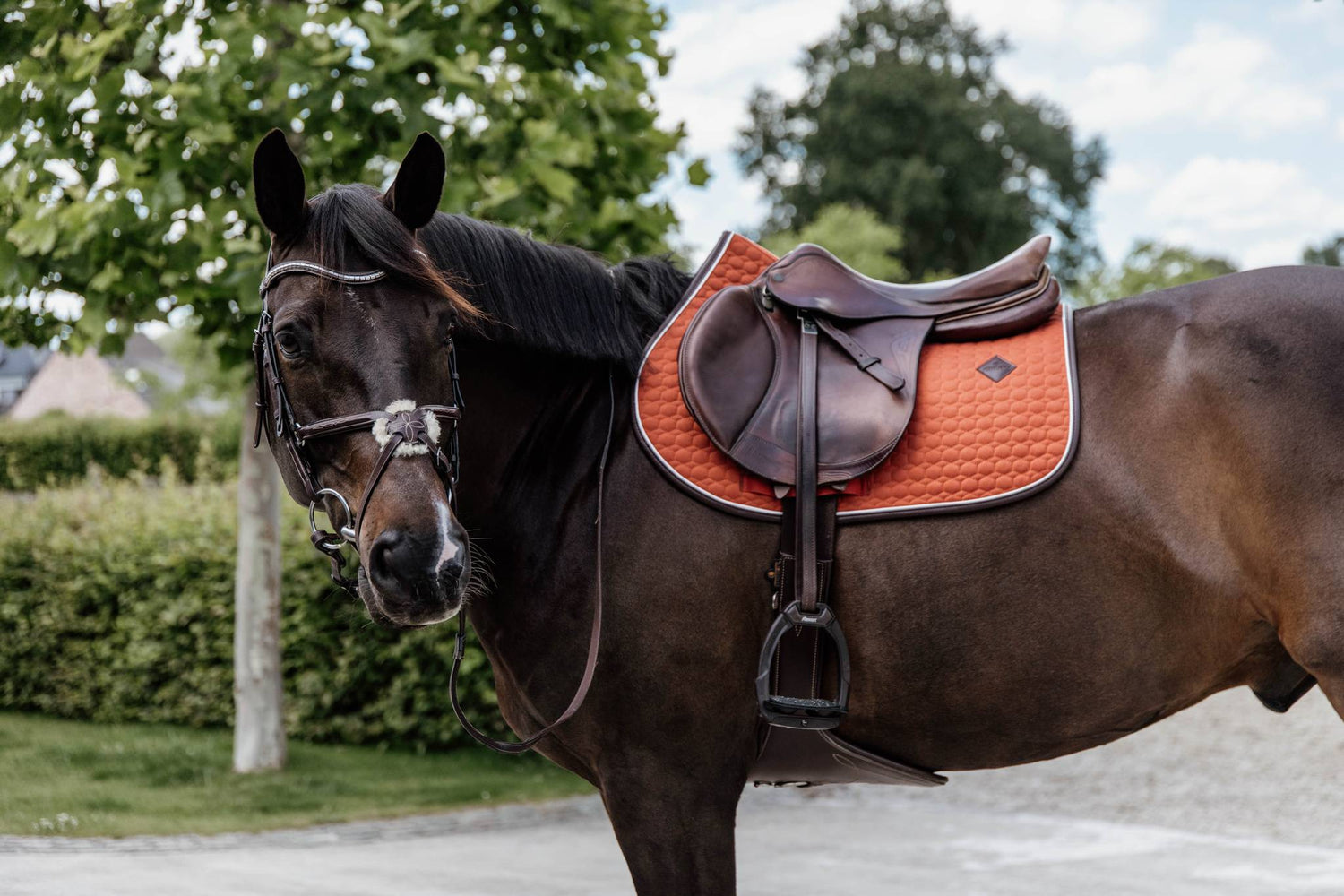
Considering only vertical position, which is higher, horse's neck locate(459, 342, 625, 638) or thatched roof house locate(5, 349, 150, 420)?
thatched roof house locate(5, 349, 150, 420)

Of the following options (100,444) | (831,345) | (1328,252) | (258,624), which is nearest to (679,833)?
(831,345)

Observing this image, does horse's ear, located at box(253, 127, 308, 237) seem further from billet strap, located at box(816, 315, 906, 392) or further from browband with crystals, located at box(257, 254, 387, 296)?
billet strap, located at box(816, 315, 906, 392)

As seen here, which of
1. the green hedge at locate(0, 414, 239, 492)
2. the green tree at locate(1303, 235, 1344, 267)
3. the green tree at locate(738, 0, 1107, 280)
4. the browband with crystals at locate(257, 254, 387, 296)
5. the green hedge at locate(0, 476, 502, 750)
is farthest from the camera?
the green tree at locate(1303, 235, 1344, 267)

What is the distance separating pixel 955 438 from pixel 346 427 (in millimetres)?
1190

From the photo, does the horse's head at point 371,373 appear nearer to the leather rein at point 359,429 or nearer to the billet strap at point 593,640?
the leather rein at point 359,429

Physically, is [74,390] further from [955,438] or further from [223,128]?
[955,438]

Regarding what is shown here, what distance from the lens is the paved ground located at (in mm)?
5043

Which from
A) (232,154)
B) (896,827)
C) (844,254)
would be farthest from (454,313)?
(844,254)

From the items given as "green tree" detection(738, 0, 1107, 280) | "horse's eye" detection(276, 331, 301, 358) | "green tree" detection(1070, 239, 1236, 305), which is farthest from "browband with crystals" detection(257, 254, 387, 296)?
"green tree" detection(738, 0, 1107, 280)

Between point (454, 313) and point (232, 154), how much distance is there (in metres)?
3.69

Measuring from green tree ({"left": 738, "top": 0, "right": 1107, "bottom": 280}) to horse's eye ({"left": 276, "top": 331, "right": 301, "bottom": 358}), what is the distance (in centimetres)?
3177

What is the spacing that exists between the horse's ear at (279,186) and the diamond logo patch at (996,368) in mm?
1426

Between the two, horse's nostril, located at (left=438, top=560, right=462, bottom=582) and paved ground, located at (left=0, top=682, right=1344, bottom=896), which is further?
paved ground, located at (left=0, top=682, right=1344, bottom=896)

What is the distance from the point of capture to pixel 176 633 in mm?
8297
